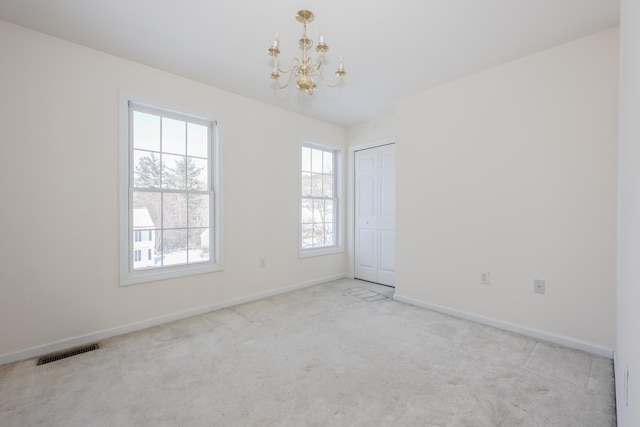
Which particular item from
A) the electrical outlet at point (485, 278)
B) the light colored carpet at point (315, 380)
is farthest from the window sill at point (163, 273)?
the electrical outlet at point (485, 278)

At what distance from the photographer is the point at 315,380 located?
2037mm

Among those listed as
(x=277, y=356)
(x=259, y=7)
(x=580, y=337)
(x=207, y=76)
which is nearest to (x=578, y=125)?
(x=580, y=337)

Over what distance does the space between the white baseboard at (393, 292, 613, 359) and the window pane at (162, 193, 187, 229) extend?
2.89 metres

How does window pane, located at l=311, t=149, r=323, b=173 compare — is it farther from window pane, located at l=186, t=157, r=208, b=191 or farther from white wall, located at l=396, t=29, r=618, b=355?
window pane, located at l=186, t=157, r=208, b=191

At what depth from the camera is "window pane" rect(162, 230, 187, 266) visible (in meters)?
3.18

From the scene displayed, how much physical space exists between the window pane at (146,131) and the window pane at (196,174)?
1.22ft

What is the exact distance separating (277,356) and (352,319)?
3.43 ft

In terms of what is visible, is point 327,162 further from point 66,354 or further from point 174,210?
point 66,354

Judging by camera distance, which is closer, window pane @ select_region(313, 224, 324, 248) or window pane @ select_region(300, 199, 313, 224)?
window pane @ select_region(300, 199, 313, 224)

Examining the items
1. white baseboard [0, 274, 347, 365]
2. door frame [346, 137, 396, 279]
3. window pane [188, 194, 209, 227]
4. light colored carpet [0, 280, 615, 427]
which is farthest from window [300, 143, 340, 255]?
light colored carpet [0, 280, 615, 427]

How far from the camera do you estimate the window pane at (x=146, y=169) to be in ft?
9.78

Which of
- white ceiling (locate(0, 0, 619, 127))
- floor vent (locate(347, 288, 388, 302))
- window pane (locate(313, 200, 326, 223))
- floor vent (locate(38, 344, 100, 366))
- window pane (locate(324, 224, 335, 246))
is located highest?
white ceiling (locate(0, 0, 619, 127))

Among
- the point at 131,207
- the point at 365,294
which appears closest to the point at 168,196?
the point at 131,207

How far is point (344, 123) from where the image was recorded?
479 centimetres
